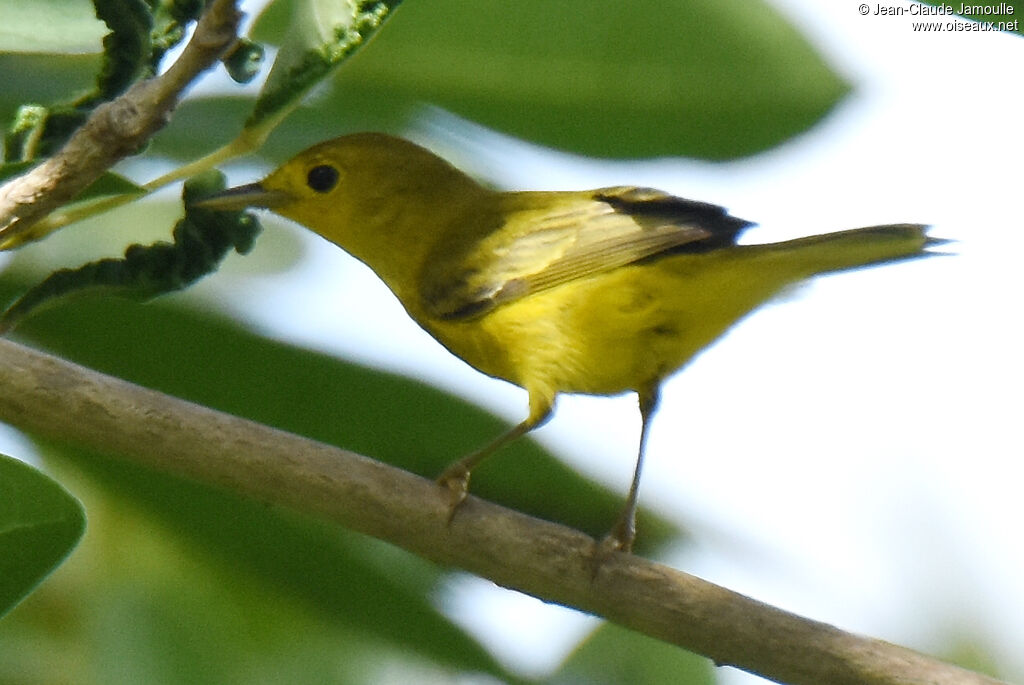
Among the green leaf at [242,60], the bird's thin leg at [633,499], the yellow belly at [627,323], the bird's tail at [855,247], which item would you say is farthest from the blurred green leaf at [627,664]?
the green leaf at [242,60]

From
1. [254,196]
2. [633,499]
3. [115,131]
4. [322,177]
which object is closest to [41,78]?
[254,196]

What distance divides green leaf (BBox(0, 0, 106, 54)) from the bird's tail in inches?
50.9

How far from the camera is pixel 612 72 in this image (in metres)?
2.65

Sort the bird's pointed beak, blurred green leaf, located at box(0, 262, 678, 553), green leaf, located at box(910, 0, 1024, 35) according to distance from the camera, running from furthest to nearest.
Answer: the bird's pointed beak
blurred green leaf, located at box(0, 262, 678, 553)
green leaf, located at box(910, 0, 1024, 35)

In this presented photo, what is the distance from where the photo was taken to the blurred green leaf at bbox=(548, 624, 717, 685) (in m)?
2.41

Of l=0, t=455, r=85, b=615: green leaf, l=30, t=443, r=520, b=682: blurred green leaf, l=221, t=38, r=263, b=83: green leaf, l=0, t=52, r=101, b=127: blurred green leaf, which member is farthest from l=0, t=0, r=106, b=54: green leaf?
l=0, t=455, r=85, b=615: green leaf

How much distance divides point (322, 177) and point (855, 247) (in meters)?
1.45

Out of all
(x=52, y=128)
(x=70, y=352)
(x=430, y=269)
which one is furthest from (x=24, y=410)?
(x=430, y=269)

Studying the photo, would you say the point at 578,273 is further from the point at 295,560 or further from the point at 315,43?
the point at 315,43

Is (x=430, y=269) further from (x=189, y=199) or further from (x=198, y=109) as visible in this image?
(x=189, y=199)

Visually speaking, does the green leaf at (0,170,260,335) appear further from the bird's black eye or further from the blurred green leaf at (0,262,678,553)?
the bird's black eye

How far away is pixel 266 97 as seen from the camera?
5.82 ft

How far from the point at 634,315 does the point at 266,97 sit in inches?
46.0

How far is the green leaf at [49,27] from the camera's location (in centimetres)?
212
